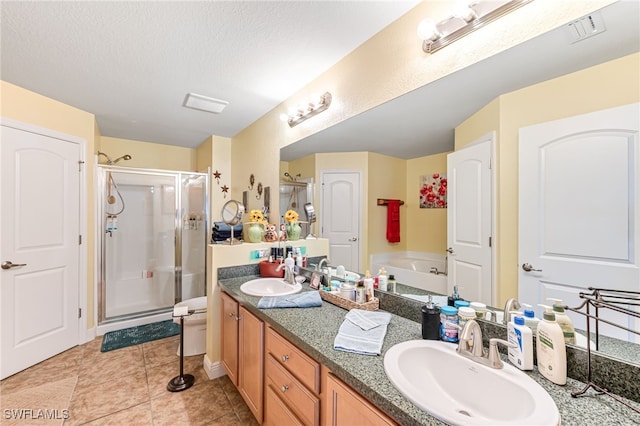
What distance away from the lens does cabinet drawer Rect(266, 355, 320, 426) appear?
0.99 m

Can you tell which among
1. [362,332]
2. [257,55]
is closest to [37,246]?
[257,55]

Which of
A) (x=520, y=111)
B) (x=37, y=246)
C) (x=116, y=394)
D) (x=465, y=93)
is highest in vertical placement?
(x=465, y=93)

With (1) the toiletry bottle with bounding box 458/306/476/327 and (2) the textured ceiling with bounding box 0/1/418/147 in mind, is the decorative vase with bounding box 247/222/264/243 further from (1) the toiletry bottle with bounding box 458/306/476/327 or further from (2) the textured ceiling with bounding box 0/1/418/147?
(1) the toiletry bottle with bounding box 458/306/476/327

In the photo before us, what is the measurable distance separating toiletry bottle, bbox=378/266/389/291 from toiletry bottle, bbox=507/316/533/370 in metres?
0.64

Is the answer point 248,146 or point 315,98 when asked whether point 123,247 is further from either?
point 315,98

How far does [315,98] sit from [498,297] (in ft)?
5.69

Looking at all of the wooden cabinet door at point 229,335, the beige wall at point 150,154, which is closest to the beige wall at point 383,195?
the wooden cabinet door at point 229,335

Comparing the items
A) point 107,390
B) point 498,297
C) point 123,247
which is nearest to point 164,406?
point 107,390

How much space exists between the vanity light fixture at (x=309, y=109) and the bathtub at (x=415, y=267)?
1148 mm

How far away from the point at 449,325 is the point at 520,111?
2.73 feet

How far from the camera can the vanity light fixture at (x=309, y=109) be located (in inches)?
74.9

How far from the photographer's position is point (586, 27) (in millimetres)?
834

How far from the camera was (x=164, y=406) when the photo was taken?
5.67ft

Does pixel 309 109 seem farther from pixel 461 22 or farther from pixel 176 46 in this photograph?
pixel 461 22
